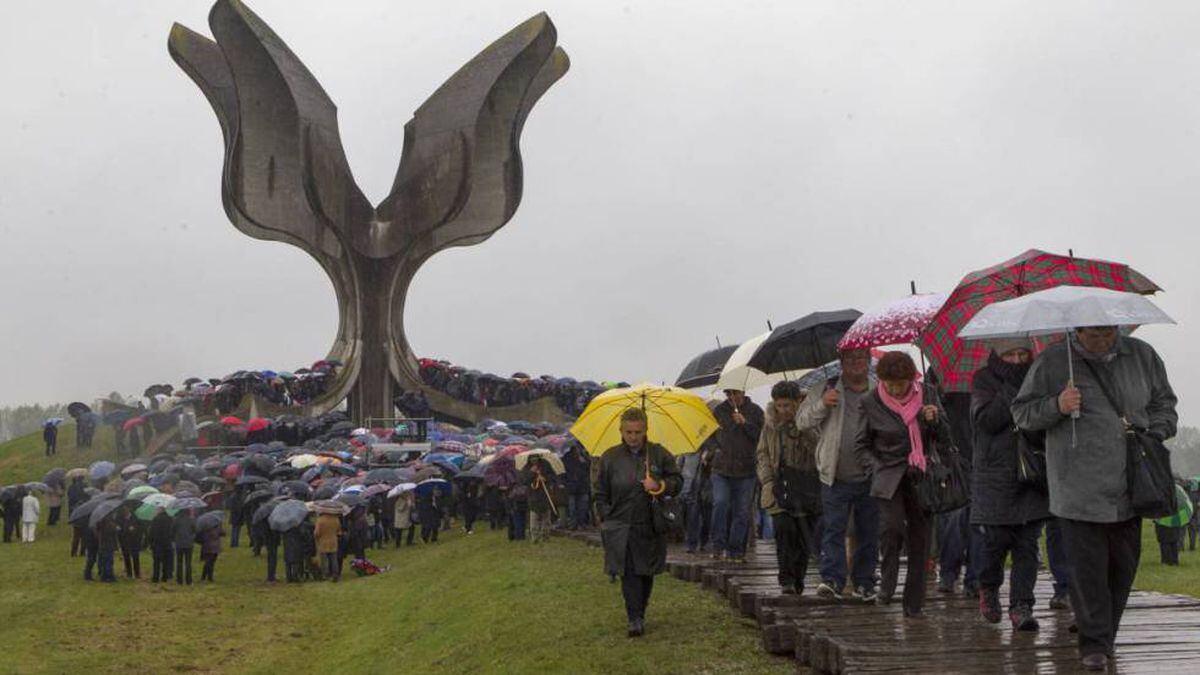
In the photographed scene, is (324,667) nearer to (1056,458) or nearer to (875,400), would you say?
(875,400)

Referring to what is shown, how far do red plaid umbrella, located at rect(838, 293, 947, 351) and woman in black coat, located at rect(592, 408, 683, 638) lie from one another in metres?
1.26

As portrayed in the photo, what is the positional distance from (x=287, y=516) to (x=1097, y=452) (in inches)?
457

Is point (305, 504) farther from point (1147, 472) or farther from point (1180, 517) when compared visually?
point (1147, 472)

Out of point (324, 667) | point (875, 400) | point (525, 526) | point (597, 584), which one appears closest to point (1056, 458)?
point (875, 400)

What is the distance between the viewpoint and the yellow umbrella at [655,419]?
27.0 ft

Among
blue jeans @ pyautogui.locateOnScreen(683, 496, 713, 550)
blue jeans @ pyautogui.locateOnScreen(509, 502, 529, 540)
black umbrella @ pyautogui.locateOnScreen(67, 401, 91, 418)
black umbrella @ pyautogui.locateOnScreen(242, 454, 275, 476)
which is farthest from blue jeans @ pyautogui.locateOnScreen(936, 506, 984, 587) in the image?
black umbrella @ pyautogui.locateOnScreen(67, 401, 91, 418)

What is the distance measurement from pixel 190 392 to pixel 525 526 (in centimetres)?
1890

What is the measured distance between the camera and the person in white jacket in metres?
19.4

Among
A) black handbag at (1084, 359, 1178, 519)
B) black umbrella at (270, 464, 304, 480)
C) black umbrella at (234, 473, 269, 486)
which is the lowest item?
black umbrella at (234, 473, 269, 486)

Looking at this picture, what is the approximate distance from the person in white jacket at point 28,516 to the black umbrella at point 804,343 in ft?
47.7

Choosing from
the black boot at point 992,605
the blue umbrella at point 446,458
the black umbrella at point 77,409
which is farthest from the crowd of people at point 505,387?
the black boot at point 992,605

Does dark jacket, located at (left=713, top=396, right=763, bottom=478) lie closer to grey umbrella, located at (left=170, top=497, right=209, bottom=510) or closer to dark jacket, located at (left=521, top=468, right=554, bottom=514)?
dark jacket, located at (left=521, top=468, right=554, bottom=514)

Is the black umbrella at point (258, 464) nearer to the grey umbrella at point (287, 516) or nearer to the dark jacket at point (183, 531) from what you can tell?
the grey umbrella at point (287, 516)

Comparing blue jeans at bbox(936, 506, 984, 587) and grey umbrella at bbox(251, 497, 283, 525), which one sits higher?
blue jeans at bbox(936, 506, 984, 587)
